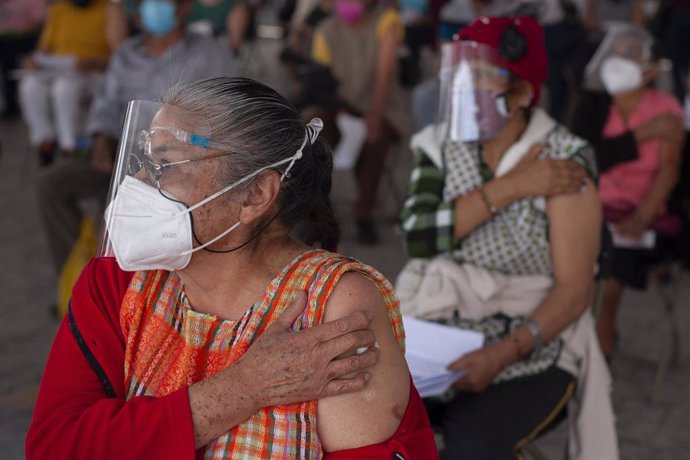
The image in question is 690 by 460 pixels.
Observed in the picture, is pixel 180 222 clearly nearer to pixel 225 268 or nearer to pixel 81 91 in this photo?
pixel 225 268

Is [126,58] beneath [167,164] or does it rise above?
beneath

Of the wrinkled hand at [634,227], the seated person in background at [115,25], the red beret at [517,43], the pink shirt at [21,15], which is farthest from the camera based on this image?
the pink shirt at [21,15]

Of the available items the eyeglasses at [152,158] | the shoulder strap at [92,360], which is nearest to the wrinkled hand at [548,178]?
the eyeglasses at [152,158]

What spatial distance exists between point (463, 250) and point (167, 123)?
1153mm

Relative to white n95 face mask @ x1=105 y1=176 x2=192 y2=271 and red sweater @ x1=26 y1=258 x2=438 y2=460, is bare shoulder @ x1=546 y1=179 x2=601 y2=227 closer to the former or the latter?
red sweater @ x1=26 y1=258 x2=438 y2=460

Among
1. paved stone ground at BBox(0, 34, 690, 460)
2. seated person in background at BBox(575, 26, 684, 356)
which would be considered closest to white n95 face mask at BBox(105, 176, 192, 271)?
paved stone ground at BBox(0, 34, 690, 460)

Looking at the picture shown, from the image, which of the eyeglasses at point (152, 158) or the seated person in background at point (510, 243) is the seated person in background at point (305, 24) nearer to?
the seated person in background at point (510, 243)

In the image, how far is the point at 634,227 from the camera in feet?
12.8

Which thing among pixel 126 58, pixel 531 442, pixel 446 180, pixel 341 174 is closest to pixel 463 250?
pixel 446 180

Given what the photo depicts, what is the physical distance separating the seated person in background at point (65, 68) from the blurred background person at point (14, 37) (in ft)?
4.68

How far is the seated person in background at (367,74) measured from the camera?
19.2 ft

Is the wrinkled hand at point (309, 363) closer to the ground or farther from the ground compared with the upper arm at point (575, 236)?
farther from the ground

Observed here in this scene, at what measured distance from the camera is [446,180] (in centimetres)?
278

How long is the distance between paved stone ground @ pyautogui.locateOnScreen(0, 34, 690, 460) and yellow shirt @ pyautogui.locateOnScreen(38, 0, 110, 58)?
3.52ft
